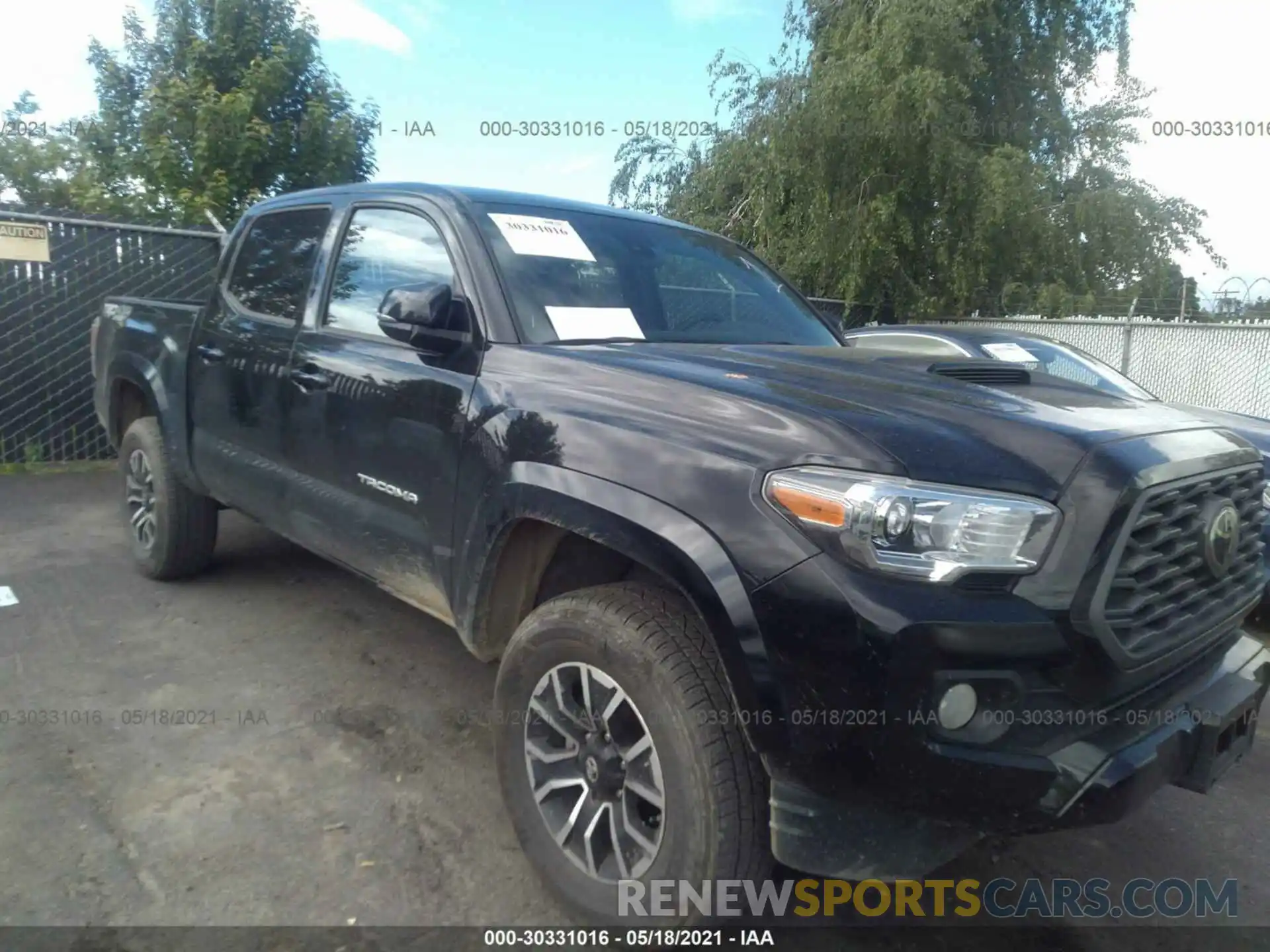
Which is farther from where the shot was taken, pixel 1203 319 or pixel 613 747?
pixel 1203 319

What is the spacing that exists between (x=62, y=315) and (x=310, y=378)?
17.3 ft

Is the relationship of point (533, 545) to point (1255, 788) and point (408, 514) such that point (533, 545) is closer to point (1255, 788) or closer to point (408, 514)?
point (408, 514)

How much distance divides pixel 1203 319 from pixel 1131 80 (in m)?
7.70

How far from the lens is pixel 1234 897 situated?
2709 millimetres

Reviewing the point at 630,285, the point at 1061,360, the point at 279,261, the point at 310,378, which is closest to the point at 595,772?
the point at 630,285

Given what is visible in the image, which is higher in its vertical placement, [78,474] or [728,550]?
[728,550]

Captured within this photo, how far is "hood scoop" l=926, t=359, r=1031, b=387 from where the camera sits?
8.68 feet

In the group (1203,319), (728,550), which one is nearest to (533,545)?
(728,550)

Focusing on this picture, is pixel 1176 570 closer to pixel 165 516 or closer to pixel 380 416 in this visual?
pixel 380 416

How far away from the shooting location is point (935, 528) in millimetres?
1893

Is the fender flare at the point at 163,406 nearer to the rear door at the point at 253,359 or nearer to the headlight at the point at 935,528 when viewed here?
the rear door at the point at 253,359

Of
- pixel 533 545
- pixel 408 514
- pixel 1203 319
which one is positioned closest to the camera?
pixel 533 545

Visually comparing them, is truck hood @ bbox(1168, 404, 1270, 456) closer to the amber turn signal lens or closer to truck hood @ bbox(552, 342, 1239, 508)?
truck hood @ bbox(552, 342, 1239, 508)

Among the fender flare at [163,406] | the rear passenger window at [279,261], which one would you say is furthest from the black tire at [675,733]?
the fender flare at [163,406]
